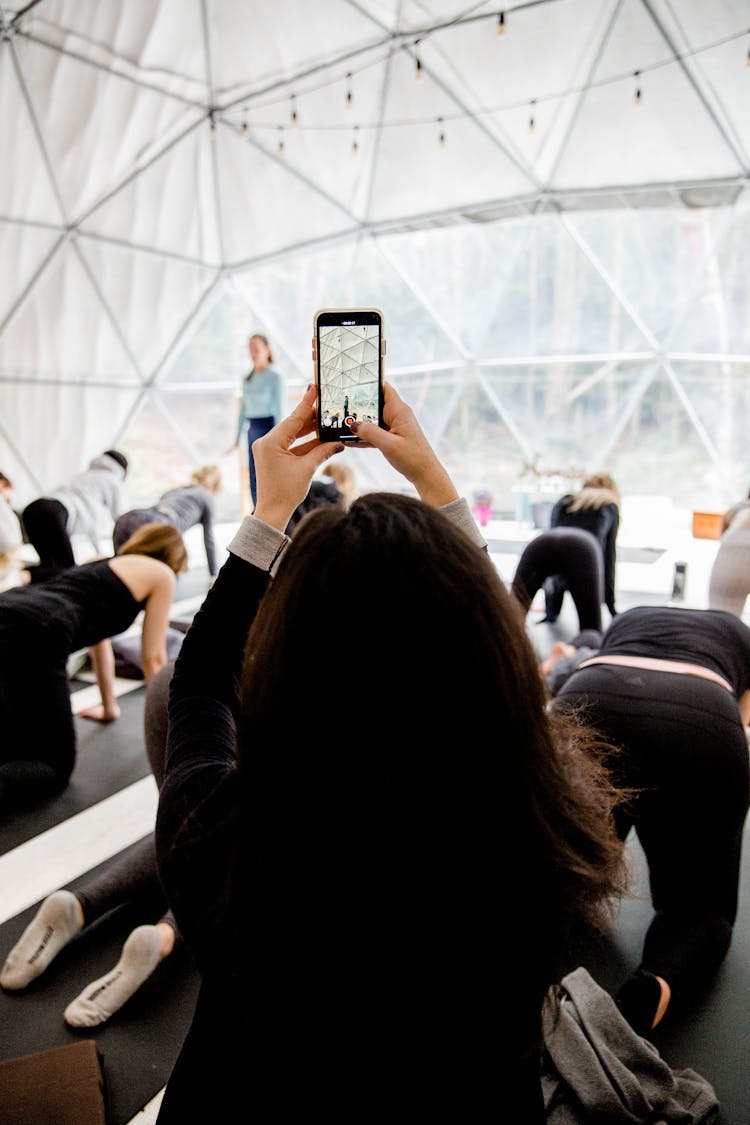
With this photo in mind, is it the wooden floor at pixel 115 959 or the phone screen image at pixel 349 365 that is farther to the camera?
the wooden floor at pixel 115 959

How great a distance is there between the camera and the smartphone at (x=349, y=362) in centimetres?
160

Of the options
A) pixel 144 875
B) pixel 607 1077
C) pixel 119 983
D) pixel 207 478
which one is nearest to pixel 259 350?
pixel 207 478

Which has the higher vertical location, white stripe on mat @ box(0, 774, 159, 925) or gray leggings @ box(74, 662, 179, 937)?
gray leggings @ box(74, 662, 179, 937)

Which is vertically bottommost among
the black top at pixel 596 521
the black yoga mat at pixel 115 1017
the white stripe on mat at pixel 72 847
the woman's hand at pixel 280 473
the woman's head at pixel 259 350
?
the white stripe on mat at pixel 72 847

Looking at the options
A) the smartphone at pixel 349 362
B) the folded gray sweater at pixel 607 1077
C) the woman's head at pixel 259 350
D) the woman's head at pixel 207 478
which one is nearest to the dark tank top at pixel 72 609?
the smartphone at pixel 349 362

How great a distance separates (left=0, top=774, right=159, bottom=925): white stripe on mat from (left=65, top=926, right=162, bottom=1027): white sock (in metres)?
0.61

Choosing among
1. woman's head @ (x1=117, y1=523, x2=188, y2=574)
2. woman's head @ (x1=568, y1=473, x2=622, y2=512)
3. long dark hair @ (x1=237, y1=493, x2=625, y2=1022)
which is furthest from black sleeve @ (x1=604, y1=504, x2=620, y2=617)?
long dark hair @ (x1=237, y1=493, x2=625, y2=1022)

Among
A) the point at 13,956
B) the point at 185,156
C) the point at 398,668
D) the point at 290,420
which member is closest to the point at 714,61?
the point at 185,156

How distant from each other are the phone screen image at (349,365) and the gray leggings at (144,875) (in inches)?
43.5

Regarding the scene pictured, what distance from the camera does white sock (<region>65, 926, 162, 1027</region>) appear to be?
2.03m

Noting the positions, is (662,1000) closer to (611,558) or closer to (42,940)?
(42,940)

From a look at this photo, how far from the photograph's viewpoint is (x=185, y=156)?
8.08 metres

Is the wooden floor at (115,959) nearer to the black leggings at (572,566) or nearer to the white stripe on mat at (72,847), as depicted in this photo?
the white stripe on mat at (72,847)

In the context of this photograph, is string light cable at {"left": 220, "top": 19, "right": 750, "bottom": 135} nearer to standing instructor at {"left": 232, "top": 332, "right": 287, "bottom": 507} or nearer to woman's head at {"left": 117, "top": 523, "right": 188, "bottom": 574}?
standing instructor at {"left": 232, "top": 332, "right": 287, "bottom": 507}
